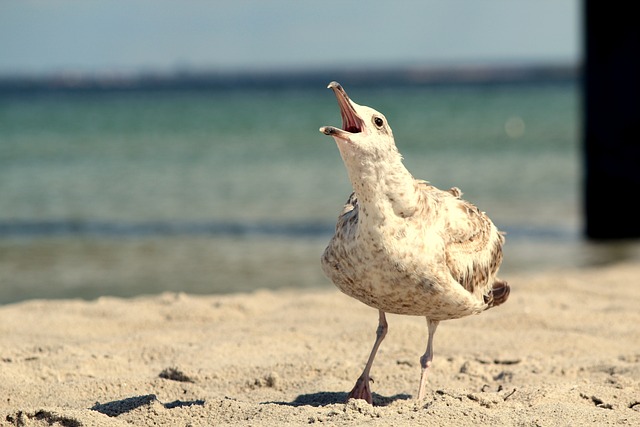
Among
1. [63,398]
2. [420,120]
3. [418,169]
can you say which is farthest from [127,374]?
[420,120]

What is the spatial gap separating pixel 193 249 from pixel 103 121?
34.7 m

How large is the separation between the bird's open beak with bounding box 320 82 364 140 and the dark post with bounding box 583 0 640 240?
26.5ft

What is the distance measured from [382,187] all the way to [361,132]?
0.29 meters

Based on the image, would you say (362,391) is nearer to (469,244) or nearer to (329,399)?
(329,399)

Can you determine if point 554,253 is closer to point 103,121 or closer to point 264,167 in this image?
point 264,167

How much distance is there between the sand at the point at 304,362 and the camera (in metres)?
4.34

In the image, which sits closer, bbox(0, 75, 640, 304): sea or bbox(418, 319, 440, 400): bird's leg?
bbox(418, 319, 440, 400): bird's leg

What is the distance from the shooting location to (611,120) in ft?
37.7

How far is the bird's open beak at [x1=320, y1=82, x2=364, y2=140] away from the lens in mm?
3926

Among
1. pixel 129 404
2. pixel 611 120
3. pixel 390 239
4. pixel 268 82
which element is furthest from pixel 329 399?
pixel 268 82

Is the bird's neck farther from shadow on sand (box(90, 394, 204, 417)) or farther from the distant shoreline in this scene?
the distant shoreline

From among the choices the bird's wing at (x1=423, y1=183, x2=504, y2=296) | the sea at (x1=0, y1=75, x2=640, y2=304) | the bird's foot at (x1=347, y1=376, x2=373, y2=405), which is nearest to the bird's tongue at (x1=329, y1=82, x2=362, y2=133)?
the bird's wing at (x1=423, y1=183, x2=504, y2=296)

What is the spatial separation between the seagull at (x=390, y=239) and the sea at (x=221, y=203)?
16.5 feet

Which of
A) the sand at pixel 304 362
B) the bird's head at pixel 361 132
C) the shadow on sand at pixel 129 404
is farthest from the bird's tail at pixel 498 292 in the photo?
the shadow on sand at pixel 129 404
